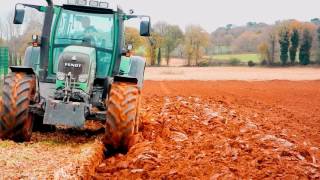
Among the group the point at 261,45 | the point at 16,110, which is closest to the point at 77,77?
the point at 16,110

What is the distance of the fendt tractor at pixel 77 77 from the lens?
8.85m

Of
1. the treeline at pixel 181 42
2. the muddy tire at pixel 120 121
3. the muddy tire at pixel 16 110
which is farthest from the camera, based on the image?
the treeline at pixel 181 42

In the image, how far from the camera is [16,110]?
891 cm

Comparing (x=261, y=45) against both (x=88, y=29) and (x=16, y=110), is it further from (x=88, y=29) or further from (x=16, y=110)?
(x=16, y=110)

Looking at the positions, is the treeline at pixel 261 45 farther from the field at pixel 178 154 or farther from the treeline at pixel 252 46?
the field at pixel 178 154

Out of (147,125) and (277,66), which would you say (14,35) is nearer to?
(277,66)

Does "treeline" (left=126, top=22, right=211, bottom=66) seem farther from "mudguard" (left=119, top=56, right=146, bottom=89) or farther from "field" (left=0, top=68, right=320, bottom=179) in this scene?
"field" (left=0, top=68, right=320, bottom=179)

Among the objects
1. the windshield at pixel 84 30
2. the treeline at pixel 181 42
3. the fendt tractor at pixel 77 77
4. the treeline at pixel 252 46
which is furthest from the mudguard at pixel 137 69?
the treeline at pixel 181 42

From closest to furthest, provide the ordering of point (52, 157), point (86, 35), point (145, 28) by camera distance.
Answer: point (52, 157)
point (145, 28)
point (86, 35)

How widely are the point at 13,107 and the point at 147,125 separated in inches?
120

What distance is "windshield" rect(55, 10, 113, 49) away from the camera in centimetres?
1051

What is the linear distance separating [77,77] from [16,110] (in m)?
1.14

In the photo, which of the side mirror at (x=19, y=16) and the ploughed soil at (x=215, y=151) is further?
the side mirror at (x=19, y=16)

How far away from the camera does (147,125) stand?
11.2 meters
